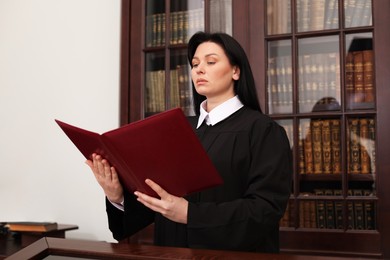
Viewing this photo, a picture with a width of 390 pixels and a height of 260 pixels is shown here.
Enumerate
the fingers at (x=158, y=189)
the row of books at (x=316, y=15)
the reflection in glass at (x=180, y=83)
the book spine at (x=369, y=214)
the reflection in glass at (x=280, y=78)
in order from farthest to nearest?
the reflection in glass at (x=180, y=83) < the reflection in glass at (x=280, y=78) < the row of books at (x=316, y=15) < the book spine at (x=369, y=214) < the fingers at (x=158, y=189)

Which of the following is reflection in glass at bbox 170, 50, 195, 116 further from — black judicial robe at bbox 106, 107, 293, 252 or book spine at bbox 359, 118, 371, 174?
black judicial robe at bbox 106, 107, 293, 252

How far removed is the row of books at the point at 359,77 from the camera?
2.68m

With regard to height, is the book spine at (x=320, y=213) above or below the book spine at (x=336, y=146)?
below

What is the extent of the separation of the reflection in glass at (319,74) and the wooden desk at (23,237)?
1680 mm

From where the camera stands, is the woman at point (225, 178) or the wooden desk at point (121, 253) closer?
the wooden desk at point (121, 253)

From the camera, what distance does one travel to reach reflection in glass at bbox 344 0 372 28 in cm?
272

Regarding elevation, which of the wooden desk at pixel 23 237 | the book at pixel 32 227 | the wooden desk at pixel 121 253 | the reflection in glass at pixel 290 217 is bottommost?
the wooden desk at pixel 23 237

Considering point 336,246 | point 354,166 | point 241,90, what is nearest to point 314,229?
point 336,246

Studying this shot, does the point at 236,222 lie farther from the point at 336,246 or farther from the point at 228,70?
the point at 336,246

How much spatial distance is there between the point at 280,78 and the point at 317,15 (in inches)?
16.8

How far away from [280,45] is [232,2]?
1.42ft

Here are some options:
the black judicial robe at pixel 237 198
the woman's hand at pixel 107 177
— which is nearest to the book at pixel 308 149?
the black judicial robe at pixel 237 198

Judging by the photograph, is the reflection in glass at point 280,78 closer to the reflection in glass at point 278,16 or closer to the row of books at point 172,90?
the reflection in glass at point 278,16

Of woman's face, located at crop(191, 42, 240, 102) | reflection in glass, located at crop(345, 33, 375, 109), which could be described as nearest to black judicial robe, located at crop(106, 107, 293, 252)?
woman's face, located at crop(191, 42, 240, 102)
